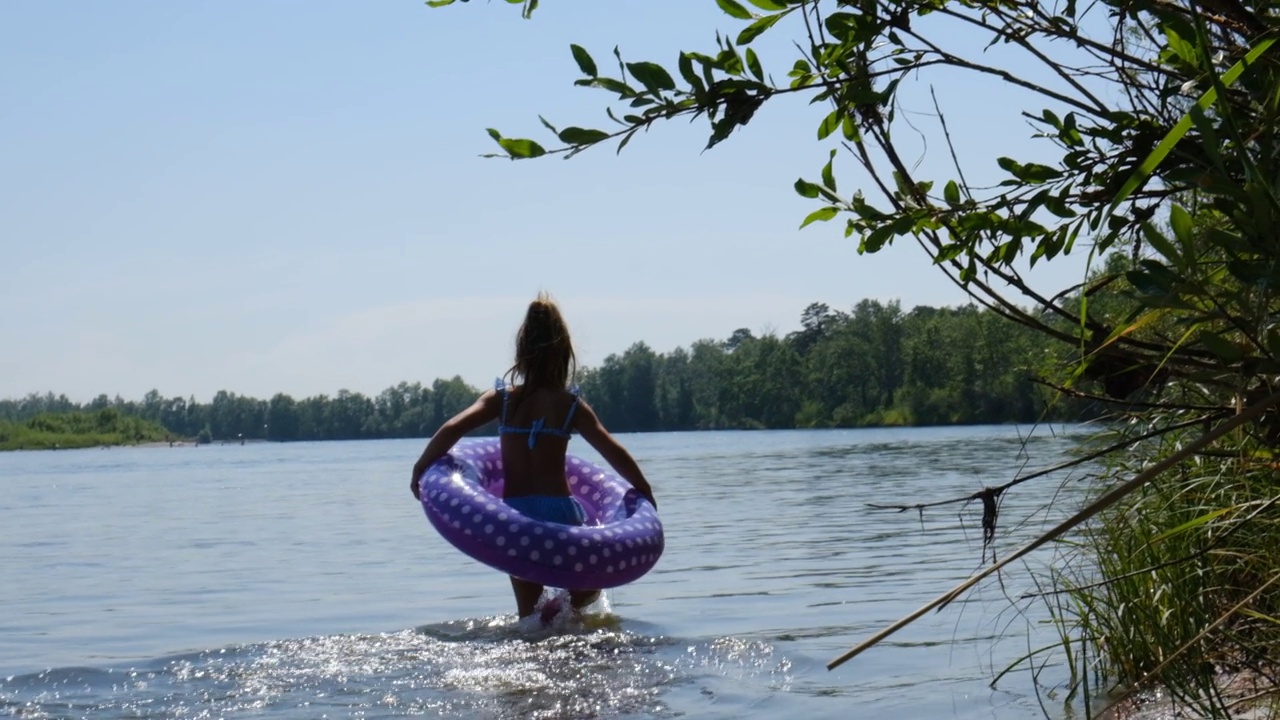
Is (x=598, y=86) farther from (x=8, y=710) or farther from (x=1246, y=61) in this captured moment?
(x=8, y=710)

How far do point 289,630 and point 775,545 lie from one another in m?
4.74

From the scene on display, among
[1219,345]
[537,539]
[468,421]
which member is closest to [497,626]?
[537,539]

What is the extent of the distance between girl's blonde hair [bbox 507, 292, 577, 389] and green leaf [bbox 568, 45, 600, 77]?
3.98 m

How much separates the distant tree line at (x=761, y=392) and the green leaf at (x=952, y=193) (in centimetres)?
4481

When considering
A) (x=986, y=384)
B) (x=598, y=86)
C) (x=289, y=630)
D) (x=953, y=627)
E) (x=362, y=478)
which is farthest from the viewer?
(x=986, y=384)

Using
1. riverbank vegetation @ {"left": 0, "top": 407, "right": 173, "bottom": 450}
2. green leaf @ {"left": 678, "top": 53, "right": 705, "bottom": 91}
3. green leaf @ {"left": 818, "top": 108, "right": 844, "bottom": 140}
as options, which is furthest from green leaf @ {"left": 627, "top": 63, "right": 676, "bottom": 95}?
riverbank vegetation @ {"left": 0, "top": 407, "right": 173, "bottom": 450}

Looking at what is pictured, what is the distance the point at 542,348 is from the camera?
6.17 meters

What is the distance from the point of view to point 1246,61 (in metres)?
1.44

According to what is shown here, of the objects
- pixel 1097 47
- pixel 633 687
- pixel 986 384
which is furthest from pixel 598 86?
pixel 986 384

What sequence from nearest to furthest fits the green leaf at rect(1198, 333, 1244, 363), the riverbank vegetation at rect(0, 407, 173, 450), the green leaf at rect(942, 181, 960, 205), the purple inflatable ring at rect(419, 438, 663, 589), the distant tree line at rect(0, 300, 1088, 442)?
the green leaf at rect(1198, 333, 1244, 363) < the green leaf at rect(942, 181, 960, 205) < the purple inflatable ring at rect(419, 438, 663, 589) < the distant tree line at rect(0, 300, 1088, 442) < the riverbank vegetation at rect(0, 407, 173, 450)

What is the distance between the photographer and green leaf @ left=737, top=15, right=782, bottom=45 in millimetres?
2121

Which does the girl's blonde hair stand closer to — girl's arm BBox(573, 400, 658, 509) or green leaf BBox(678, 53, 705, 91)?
girl's arm BBox(573, 400, 658, 509)

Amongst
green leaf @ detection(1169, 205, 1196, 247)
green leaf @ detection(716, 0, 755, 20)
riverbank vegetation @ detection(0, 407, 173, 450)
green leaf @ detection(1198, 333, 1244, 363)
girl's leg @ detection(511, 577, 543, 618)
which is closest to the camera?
green leaf @ detection(1169, 205, 1196, 247)

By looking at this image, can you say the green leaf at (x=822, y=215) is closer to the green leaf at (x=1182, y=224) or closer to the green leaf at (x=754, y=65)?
the green leaf at (x=754, y=65)
